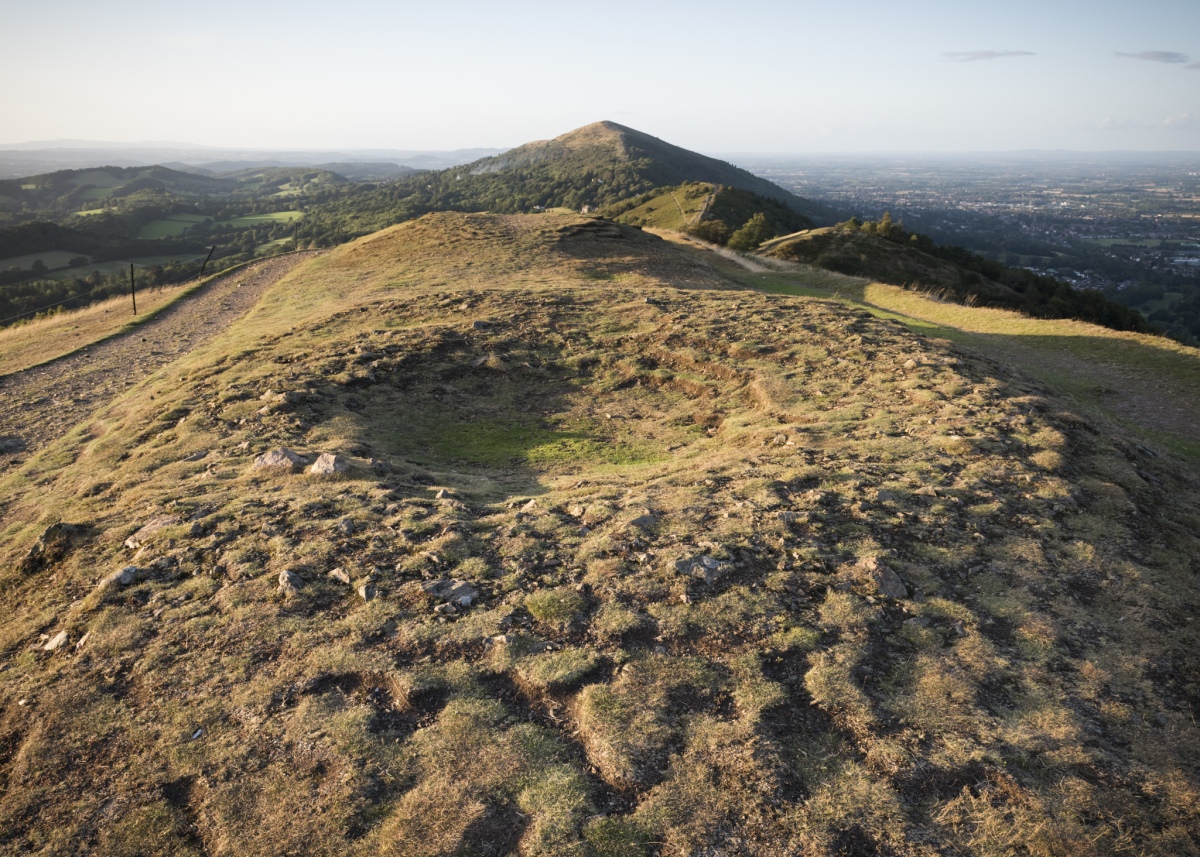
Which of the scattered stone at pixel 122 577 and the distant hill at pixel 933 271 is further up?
the distant hill at pixel 933 271

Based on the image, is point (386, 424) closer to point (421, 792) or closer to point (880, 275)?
point (421, 792)

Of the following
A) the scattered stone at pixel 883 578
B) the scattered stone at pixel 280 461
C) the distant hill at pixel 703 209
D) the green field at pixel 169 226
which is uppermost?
the distant hill at pixel 703 209

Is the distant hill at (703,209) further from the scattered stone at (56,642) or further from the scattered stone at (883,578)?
the scattered stone at (56,642)

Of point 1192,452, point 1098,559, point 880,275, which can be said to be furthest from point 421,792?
point 880,275

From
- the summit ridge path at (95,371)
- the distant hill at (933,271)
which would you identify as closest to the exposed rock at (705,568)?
the summit ridge path at (95,371)

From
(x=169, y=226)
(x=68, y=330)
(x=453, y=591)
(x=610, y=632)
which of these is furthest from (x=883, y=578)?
(x=169, y=226)

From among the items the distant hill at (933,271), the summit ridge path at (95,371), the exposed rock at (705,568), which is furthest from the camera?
the distant hill at (933,271)

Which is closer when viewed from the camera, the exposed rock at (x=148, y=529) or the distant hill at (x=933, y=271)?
the exposed rock at (x=148, y=529)
